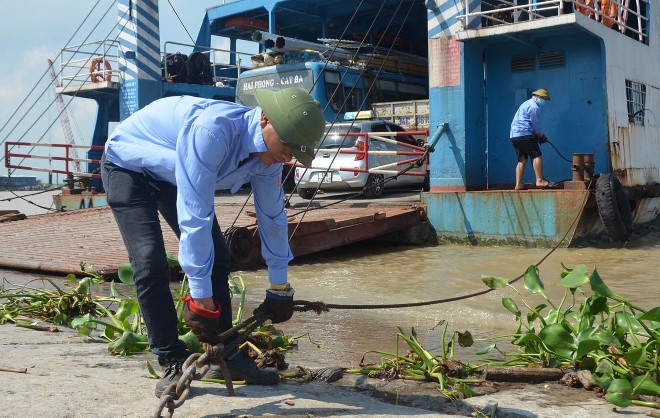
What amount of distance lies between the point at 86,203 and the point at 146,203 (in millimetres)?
13799

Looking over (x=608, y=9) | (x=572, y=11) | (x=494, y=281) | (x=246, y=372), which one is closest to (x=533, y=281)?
(x=494, y=281)

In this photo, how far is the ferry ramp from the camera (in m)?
8.20

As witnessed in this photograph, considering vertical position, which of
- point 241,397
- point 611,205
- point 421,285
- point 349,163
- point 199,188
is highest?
point 349,163

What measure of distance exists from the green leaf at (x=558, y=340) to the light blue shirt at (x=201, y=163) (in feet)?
4.31

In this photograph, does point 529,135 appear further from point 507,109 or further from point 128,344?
point 128,344

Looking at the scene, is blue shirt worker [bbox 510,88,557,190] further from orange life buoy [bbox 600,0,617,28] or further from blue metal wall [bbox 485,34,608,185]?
orange life buoy [bbox 600,0,617,28]

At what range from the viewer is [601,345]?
368 centimetres

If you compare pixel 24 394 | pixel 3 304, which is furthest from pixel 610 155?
pixel 24 394

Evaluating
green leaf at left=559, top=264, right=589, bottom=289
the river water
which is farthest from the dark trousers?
green leaf at left=559, top=264, right=589, bottom=289

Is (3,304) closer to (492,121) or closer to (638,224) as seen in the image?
(492,121)

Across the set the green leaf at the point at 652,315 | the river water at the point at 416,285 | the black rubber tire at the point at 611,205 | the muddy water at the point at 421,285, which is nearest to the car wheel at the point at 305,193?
the river water at the point at 416,285

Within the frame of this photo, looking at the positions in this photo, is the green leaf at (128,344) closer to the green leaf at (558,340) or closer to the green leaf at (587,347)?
the green leaf at (558,340)

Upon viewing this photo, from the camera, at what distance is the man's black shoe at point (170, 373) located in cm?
323

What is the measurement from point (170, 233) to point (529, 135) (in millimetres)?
5476
